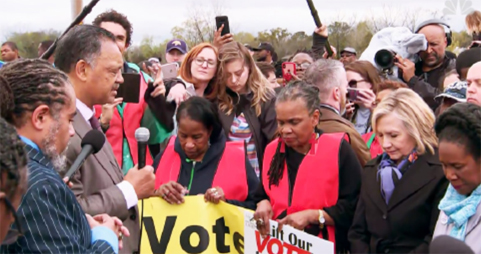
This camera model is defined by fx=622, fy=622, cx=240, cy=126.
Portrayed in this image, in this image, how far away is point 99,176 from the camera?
3506mm

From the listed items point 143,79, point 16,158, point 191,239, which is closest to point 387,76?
A: point 143,79

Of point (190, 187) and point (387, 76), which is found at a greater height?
point (387, 76)

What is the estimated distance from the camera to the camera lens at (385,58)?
6621 millimetres

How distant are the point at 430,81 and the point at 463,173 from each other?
12.6 ft

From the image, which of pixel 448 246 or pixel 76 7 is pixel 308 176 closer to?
pixel 448 246

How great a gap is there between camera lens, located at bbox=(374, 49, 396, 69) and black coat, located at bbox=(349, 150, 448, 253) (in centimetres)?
292

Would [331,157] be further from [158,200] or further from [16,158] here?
[16,158]

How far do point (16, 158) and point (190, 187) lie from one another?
296cm

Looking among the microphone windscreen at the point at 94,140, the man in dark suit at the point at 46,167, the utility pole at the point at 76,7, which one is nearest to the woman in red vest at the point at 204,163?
the microphone windscreen at the point at 94,140

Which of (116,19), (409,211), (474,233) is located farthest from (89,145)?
(116,19)

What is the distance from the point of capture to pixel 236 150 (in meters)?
4.97

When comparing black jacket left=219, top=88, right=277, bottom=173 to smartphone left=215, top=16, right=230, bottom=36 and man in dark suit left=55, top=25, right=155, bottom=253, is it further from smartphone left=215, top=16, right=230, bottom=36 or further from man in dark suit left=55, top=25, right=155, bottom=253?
man in dark suit left=55, top=25, right=155, bottom=253

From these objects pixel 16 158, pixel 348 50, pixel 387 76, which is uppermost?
pixel 16 158

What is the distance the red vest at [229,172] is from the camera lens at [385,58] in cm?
240
